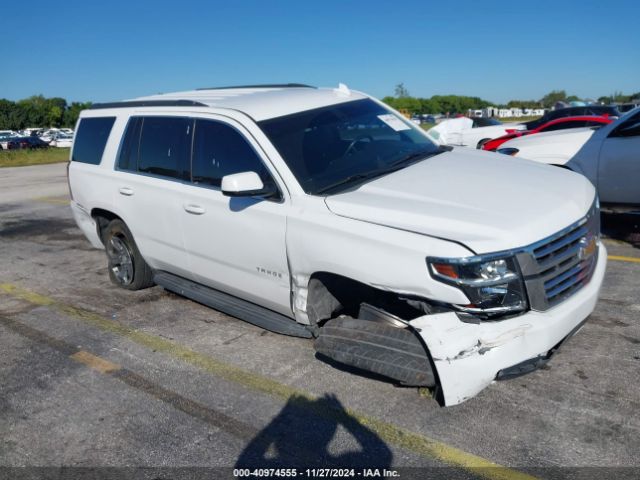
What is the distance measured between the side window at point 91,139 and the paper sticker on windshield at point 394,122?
272cm

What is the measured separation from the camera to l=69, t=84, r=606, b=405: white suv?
2.89m

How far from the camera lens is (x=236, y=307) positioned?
14.1 feet

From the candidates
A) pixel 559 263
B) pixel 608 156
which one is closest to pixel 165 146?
pixel 559 263

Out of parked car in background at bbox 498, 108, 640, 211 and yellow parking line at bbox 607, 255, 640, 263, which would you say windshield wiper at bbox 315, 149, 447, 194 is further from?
parked car in background at bbox 498, 108, 640, 211

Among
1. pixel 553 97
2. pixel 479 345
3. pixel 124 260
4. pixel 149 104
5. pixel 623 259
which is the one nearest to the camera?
pixel 479 345

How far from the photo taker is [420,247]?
2949 millimetres

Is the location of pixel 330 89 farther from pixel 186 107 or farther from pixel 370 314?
pixel 370 314

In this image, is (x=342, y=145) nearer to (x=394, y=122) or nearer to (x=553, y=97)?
(x=394, y=122)

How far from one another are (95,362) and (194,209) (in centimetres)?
141

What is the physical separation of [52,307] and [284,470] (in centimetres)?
378

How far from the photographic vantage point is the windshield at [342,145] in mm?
3828

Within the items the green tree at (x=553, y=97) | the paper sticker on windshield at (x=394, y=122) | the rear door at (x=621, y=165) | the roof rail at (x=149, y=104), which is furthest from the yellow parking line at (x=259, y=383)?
the green tree at (x=553, y=97)

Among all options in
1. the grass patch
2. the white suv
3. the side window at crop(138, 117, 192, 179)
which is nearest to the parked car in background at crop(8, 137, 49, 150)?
the grass patch

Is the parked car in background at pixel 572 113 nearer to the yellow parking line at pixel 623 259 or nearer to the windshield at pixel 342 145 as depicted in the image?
the yellow parking line at pixel 623 259
